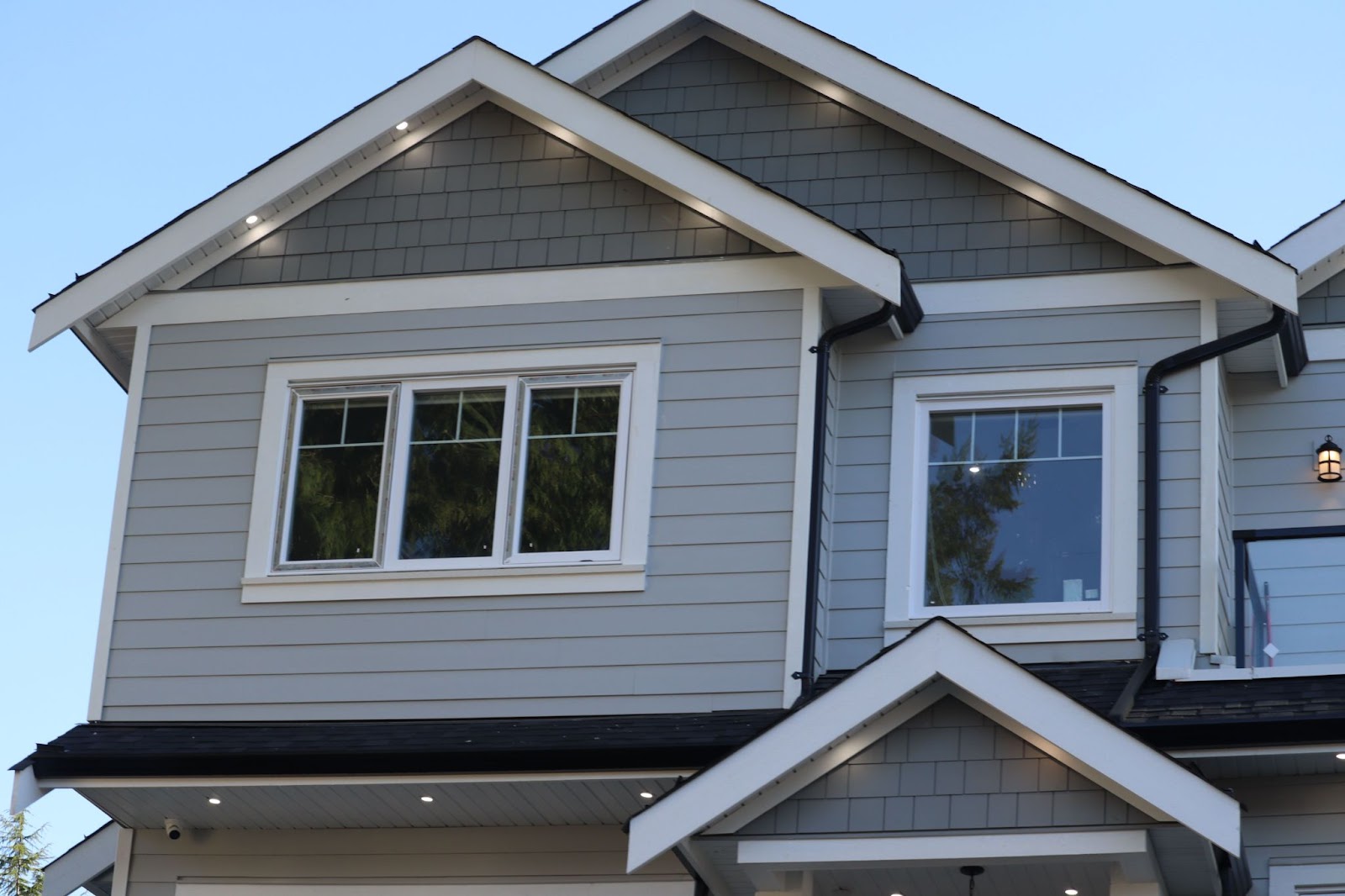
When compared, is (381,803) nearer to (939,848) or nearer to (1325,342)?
(939,848)

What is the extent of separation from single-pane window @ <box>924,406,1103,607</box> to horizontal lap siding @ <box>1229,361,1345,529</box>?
119 cm

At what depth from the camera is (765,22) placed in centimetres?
1316

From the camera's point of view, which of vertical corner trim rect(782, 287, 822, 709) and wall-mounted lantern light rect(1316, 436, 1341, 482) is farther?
wall-mounted lantern light rect(1316, 436, 1341, 482)

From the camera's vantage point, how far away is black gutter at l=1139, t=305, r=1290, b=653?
37.4ft

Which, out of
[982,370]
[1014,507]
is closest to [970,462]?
[1014,507]

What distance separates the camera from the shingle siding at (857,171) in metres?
12.4

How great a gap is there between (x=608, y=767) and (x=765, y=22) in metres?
5.22

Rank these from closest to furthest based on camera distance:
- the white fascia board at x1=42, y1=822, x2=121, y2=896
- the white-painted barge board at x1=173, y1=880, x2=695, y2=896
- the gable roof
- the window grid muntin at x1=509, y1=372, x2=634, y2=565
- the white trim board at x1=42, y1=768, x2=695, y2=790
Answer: the white trim board at x1=42, y1=768, x2=695, y2=790 → the white-painted barge board at x1=173, y1=880, x2=695, y2=896 → the window grid muntin at x1=509, y1=372, x2=634, y2=565 → the gable roof → the white fascia board at x1=42, y1=822, x2=121, y2=896

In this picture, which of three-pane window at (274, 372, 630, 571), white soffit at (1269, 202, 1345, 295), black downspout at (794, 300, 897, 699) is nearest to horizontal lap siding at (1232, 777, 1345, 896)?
black downspout at (794, 300, 897, 699)

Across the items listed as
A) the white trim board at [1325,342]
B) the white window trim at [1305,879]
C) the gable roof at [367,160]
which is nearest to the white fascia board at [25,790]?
the gable roof at [367,160]

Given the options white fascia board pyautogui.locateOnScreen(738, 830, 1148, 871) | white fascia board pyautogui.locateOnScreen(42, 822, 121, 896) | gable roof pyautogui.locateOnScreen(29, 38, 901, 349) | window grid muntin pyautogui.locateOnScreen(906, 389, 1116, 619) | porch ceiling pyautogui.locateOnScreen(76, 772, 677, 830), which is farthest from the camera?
white fascia board pyautogui.locateOnScreen(42, 822, 121, 896)

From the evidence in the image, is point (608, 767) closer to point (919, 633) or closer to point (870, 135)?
point (919, 633)

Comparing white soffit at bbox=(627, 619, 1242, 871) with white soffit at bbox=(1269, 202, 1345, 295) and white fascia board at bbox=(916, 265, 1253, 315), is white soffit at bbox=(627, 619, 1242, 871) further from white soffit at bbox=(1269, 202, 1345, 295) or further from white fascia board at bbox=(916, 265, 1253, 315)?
white soffit at bbox=(1269, 202, 1345, 295)

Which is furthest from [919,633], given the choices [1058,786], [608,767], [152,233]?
[152,233]
